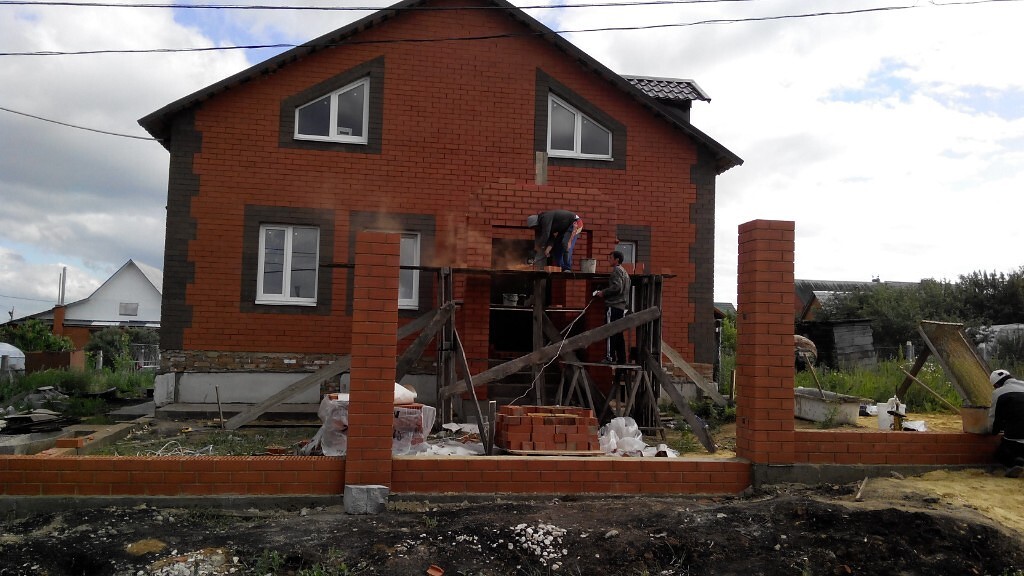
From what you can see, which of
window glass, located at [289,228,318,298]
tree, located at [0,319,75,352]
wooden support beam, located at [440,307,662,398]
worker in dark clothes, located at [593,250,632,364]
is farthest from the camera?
tree, located at [0,319,75,352]

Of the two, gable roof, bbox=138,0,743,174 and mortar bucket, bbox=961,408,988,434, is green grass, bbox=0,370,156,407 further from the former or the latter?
mortar bucket, bbox=961,408,988,434

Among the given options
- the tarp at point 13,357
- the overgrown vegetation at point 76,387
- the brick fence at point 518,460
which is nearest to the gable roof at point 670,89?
the brick fence at point 518,460

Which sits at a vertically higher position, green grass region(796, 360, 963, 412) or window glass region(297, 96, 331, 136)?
window glass region(297, 96, 331, 136)

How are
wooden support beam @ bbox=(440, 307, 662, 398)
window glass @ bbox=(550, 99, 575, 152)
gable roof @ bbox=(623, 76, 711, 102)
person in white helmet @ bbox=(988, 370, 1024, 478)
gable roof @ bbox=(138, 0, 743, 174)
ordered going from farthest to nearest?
gable roof @ bbox=(623, 76, 711, 102), window glass @ bbox=(550, 99, 575, 152), gable roof @ bbox=(138, 0, 743, 174), wooden support beam @ bbox=(440, 307, 662, 398), person in white helmet @ bbox=(988, 370, 1024, 478)

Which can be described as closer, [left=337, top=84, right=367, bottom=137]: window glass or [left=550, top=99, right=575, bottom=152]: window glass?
[left=337, top=84, right=367, bottom=137]: window glass

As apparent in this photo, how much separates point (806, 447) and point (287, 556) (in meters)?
4.19

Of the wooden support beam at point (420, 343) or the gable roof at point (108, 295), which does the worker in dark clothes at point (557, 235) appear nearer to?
the wooden support beam at point (420, 343)

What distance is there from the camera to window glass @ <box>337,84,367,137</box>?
1202cm

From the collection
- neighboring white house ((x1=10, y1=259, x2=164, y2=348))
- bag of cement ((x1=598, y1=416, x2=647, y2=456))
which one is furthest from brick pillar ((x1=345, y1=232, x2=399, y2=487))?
neighboring white house ((x1=10, y1=259, x2=164, y2=348))

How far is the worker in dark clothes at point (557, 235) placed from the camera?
31.2 ft

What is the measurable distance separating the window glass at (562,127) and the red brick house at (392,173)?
2 cm

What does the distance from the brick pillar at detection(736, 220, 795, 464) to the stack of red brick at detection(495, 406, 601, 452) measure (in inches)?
63.3

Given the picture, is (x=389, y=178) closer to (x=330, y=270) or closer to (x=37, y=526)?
(x=330, y=270)

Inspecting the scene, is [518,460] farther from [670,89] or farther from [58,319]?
[58,319]
